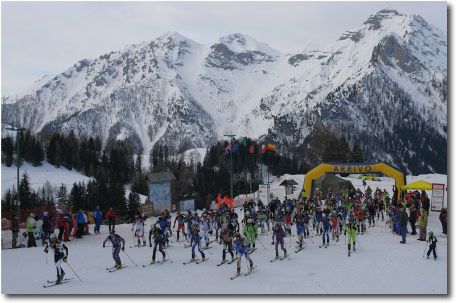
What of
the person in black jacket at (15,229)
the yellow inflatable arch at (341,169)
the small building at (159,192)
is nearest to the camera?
the person in black jacket at (15,229)

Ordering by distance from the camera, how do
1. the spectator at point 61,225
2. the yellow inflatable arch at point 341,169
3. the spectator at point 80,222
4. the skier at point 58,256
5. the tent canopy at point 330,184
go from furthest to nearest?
the tent canopy at point 330,184 < the yellow inflatable arch at point 341,169 < the spectator at point 80,222 < the spectator at point 61,225 < the skier at point 58,256

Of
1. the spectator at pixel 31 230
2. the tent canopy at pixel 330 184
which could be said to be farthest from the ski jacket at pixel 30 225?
the tent canopy at pixel 330 184

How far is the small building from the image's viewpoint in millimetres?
36812

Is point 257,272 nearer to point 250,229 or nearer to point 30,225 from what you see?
point 250,229

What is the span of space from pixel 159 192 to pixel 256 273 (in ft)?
68.6

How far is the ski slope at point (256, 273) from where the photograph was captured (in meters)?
15.9

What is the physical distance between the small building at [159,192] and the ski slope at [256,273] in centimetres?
1384

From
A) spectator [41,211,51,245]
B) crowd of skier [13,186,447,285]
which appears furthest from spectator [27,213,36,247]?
spectator [41,211,51,245]

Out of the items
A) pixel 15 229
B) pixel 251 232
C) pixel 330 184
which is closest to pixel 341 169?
pixel 330 184

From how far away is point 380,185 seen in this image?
195 feet

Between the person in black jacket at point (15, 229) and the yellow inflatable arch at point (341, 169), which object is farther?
the yellow inflatable arch at point (341, 169)

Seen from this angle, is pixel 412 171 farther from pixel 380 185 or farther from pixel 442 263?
pixel 442 263

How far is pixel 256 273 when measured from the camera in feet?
57.6

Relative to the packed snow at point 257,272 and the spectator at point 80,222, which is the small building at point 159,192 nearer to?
A: the spectator at point 80,222
